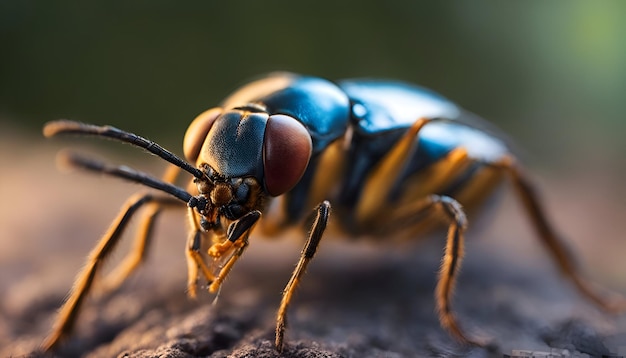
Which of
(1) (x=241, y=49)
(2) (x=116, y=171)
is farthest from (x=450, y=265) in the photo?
(1) (x=241, y=49)

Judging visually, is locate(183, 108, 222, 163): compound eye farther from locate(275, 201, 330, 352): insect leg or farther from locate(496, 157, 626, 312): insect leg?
locate(496, 157, 626, 312): insect leg

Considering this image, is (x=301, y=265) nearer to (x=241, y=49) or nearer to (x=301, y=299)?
(x=301, y=299)

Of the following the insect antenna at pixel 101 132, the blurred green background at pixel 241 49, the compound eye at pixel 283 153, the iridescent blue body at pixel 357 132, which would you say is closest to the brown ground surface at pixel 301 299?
the iridescent blue body at pixel 357 132

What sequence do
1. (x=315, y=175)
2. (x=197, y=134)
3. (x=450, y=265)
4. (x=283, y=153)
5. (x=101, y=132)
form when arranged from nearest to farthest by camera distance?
(x=101, y=132) → (x=283, y=153) → (x=197, y=134) → (x=450, y=265) → (x=315, y=175)

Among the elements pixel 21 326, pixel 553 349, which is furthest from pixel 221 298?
pixel 553 349

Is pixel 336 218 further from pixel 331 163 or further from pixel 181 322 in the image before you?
pixel 181 322

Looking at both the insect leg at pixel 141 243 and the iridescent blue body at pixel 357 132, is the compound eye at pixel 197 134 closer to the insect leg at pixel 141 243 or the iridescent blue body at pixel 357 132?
the iridescent blue body at pixel 357 132
